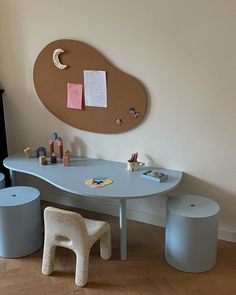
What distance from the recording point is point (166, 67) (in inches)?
100

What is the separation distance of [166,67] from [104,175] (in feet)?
2.84

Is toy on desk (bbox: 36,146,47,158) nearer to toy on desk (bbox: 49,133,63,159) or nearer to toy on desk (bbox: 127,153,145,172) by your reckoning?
toy on desk (bbox: 49,133,63,159)

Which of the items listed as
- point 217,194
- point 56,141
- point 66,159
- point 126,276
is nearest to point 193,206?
point 217,194

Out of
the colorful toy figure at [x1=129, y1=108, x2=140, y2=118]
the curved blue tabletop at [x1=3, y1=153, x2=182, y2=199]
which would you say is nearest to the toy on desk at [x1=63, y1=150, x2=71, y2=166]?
the curved blue tabletop at [x1=3, y1=153, x2=182, y2=199]

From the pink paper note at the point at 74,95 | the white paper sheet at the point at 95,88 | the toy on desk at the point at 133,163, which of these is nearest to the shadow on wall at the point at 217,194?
the toy on desk at the point at 133,163

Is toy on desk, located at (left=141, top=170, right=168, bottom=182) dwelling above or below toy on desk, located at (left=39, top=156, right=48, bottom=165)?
below

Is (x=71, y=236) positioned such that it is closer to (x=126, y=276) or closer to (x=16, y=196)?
(x=126, y=276)

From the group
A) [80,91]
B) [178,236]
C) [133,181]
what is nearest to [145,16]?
[80,91]

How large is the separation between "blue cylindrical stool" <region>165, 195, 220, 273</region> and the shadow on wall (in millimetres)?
220

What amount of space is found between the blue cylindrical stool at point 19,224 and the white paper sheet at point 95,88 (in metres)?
0.82

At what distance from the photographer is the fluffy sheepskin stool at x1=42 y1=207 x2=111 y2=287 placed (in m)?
2.20

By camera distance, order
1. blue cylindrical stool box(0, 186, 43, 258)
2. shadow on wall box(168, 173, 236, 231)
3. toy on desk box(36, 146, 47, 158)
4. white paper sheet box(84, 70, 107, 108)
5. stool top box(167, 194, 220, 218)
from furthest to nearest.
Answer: toy on desk box(36, 146, 47, 158) → white paper sheet box(84, 70, 107, 108) → shadow on wall box(168, 173, 236, 231) → blue cylindrical stool box(0, 186, 43, 258) → stool top box(167, 194, 220, 218)

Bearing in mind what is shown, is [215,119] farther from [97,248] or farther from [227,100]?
[97,248]

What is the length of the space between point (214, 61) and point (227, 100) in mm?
265
